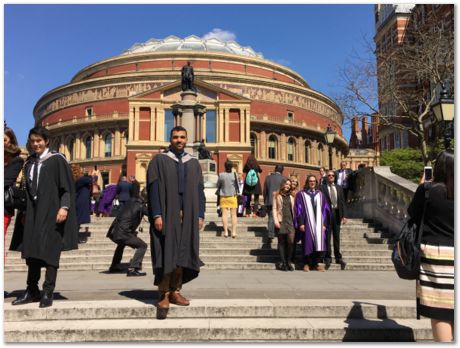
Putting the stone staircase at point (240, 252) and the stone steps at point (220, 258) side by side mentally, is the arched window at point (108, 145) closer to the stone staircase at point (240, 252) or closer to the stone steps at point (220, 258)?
the stone staircase at point (240, 252)

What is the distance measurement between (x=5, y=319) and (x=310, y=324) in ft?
9.73

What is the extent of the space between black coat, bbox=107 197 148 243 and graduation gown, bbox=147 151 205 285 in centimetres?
321

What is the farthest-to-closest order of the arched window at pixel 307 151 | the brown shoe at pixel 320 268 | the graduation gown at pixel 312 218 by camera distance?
the arched window at pixel 307 151, the brown shoe at pixel 320 268, the graduation gown at pixel 312 218

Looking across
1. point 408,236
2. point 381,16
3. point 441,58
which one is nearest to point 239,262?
point 408,236

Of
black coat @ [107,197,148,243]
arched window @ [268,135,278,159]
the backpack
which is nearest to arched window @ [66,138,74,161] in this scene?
arched window @ [268,135,278,159]

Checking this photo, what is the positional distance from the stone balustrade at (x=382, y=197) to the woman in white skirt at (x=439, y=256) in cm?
712

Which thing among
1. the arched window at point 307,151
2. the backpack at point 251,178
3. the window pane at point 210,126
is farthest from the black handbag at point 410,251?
the arched window at point 307,151

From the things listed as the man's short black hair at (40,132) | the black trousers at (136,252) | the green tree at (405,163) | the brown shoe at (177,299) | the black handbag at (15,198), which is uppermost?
the green tree at (405,163)

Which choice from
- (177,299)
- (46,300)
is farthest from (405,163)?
(46,300)

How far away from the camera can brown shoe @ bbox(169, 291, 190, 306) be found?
458 centimetres

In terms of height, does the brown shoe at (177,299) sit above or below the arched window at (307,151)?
below

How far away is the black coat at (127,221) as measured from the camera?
25.8ft

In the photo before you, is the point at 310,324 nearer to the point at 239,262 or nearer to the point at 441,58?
the point at 239,262

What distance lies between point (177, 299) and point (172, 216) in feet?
2.83
